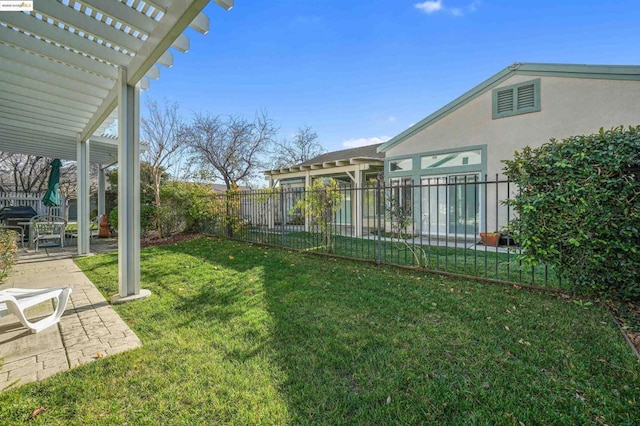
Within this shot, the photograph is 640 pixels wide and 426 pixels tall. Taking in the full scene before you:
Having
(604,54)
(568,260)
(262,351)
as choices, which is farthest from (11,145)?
(604,54)

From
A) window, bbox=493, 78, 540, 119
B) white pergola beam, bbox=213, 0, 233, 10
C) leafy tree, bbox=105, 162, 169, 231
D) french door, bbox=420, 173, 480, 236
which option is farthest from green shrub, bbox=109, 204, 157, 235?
window, bbox=493, 78, 540, 119

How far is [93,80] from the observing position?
15.2ft

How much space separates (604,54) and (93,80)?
1321cm

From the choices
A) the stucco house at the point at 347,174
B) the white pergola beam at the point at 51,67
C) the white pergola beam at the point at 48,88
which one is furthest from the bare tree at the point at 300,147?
the white pergola beam at the point at 51,67

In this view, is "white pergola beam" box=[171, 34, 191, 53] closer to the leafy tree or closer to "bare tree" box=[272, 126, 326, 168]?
the leafy tree

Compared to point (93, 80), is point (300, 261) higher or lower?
lower

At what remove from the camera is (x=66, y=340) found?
288 centimetres

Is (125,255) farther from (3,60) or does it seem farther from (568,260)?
(568,260)

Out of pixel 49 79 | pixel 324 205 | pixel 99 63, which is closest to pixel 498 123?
pixel 324 205

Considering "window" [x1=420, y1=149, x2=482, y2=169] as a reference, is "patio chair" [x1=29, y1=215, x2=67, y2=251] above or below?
below

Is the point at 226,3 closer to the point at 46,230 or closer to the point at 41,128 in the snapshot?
the point at 41,128

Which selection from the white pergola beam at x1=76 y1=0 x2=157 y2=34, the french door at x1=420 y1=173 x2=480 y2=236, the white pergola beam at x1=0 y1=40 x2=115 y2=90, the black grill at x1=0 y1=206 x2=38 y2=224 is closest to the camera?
the white pergola beam at x1=76 y1=0 x2=157 y2=34

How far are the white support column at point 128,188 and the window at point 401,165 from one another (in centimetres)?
920

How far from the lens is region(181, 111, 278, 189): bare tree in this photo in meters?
15.8
